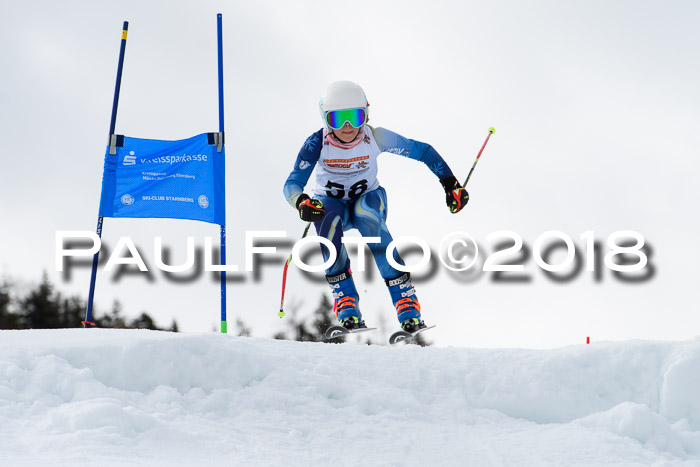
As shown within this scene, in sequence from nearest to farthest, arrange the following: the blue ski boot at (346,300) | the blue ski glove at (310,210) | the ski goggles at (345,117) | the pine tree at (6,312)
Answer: the blue ski glove at (310,210) → the ski goggles at (345,117) → the blue ski boot at (346,300) → the pine tree at (6,312)

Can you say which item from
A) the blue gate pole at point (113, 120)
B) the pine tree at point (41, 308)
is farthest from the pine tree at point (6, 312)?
the blue gate pole at point (113, 120)

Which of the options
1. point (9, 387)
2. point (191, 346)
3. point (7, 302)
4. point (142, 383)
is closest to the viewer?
point (9, 387)

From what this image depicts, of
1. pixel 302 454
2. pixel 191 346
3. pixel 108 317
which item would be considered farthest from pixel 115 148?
pixel 108 317

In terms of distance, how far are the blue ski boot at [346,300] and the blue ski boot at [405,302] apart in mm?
337

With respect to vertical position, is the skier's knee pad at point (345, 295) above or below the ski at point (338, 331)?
above

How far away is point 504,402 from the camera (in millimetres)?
5125

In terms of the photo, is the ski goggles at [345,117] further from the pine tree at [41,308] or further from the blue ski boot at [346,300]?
the pine tree at [41,308]

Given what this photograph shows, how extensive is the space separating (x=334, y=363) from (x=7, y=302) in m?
30.1

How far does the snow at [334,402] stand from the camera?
4.01 meters

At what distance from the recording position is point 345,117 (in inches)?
263

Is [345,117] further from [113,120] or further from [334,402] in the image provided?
[113,120]

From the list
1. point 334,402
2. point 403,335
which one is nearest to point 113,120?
point 403,335

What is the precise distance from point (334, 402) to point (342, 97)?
2963mm

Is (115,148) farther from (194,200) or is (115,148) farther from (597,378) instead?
(597,378)
